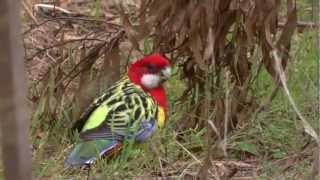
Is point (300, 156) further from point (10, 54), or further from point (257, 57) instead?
point (10, 54)

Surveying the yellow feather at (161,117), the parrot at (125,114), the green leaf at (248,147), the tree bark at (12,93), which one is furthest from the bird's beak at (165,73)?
the tree bark at (12,93)

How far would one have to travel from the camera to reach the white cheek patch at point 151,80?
11.0ft

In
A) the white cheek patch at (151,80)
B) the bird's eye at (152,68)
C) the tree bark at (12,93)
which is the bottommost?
the white cheek patch at (151,80)

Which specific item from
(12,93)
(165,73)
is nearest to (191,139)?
(165,73)

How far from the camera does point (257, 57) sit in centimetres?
343

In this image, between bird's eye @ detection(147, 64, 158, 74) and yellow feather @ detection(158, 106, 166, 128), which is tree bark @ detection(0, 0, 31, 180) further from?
bird's eye @ detection(147, 64, 158, 74)

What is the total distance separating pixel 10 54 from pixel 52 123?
2.88 m

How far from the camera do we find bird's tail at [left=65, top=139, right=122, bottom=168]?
9.72ft

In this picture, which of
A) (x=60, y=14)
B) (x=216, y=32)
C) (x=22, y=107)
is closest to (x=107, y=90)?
(x=216, y=32)

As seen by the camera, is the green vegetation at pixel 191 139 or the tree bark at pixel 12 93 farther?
the green vegetation at pixel 191 139

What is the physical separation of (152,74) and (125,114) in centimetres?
27

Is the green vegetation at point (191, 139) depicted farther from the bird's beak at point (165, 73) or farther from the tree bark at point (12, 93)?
the tree bark at point (12, 93)

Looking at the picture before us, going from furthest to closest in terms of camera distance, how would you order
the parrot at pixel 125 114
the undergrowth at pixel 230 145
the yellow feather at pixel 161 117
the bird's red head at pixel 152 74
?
the bird's red head at pixel 152 74 → the yellow feather at pixel 161 117 → the parrot at pixel 125 114 → the undergrowth at pixel 230 145

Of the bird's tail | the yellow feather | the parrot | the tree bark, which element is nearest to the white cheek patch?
the parrot
